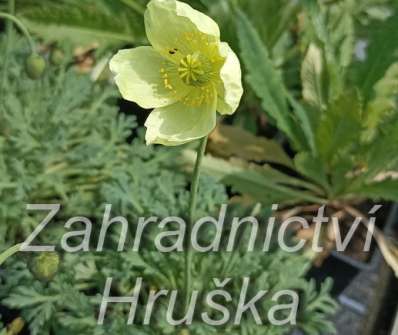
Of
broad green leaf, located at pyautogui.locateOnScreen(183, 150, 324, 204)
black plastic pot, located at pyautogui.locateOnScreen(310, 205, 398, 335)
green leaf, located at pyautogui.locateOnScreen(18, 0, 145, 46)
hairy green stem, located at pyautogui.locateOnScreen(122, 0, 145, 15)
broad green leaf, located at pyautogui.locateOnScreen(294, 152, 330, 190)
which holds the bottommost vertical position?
black plastic pot, located at pyautogui.locateOnScreen(310, 205, 398, 335)

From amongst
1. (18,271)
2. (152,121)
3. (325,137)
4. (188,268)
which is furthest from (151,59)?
(325,137)

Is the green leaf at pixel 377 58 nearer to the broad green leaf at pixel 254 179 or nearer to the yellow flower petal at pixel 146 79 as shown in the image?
the broad green leaf at pixel 254 179

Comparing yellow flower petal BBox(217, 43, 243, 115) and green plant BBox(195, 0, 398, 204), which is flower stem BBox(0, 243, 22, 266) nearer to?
yellow flower petal BBox(217, 43, 243, 115)

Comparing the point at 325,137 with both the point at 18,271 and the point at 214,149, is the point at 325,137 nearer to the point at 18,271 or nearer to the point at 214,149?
the point at 214,149

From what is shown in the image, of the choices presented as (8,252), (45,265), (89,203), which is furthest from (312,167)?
(8,252)

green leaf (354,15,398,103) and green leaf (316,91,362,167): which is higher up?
green leaf (354,15,398,103)

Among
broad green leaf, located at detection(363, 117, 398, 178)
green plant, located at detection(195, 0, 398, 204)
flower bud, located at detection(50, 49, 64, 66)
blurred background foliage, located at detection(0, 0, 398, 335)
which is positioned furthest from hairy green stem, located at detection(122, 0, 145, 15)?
broad green leaf, located at detection(363, 117, 398, 178)

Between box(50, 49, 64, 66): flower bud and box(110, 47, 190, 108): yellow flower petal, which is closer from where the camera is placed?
box(110, 47, 190, 108): yellow flower petal

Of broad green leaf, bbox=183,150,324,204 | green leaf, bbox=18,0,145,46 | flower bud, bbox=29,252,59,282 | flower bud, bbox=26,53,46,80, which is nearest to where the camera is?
flower bud, bbox=29,252,59,282

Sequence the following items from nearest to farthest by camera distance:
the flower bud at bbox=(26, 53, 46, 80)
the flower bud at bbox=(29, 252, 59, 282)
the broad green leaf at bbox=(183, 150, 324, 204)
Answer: the flower bud at bbox=(29, 252, 59, 282) < the flower bud at bbox=(26, 53, 46, 80) < the broad green leaf at bbox=(183, 150, 324, 204)
